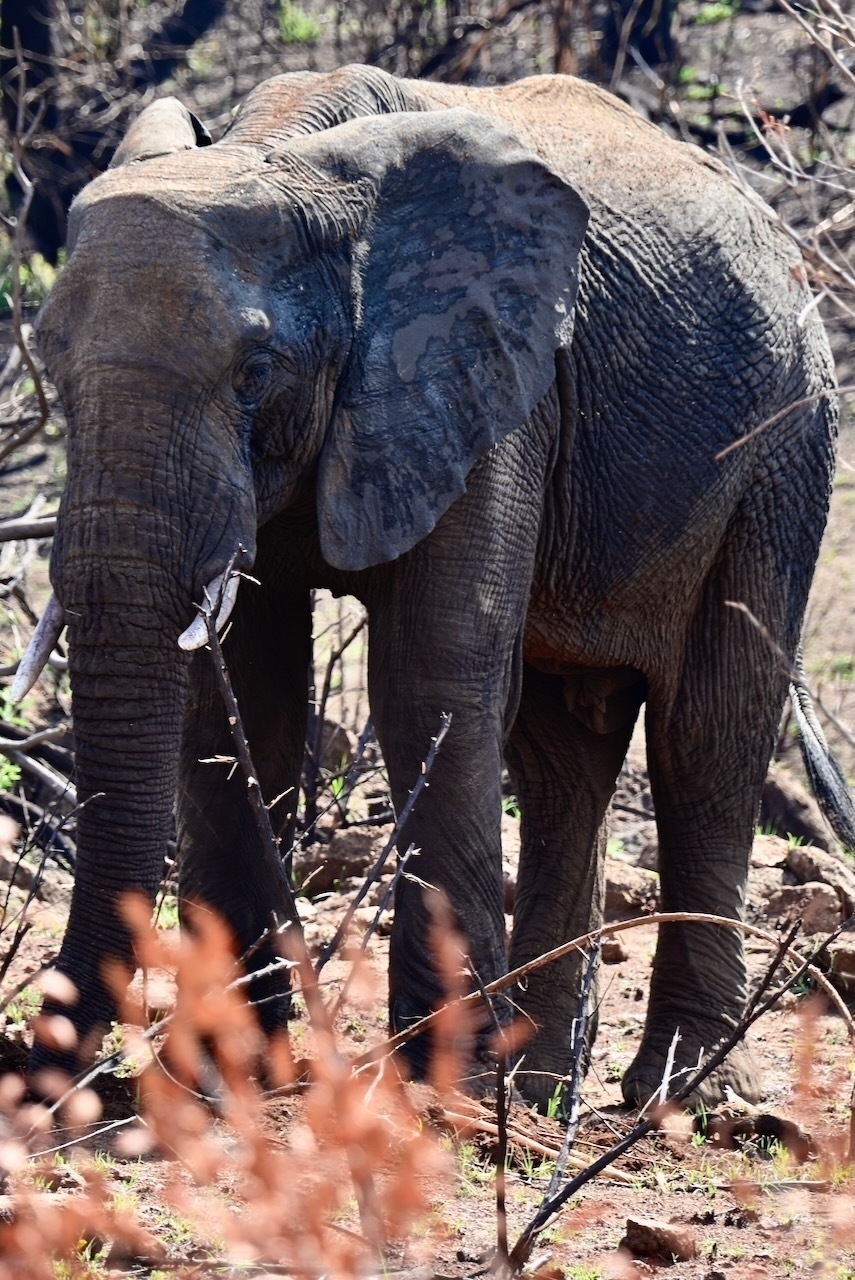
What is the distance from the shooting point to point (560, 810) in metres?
5.83

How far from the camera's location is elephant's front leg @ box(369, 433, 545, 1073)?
4.62 m

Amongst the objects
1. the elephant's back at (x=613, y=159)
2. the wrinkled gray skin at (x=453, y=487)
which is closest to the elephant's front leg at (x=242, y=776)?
the wrinkled gray skin at (x=453, y=487)

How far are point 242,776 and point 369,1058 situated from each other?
1.85 meters

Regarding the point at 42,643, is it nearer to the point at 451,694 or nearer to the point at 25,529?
the point at 451,694

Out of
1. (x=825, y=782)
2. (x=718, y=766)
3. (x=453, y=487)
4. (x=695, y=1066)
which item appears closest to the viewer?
(x=453, y=487)

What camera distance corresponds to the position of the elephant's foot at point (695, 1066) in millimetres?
5372

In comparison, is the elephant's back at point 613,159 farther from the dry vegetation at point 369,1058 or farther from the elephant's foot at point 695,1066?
the elephant's foot at point 695,1066

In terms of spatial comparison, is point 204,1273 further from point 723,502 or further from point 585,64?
point 585,64

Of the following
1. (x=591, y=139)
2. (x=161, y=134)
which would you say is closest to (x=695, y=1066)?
(x=591, y=139)

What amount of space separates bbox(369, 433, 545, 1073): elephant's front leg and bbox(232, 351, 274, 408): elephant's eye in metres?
0.55

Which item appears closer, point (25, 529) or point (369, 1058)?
point (369, 1058)

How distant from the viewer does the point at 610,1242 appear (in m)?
4.01

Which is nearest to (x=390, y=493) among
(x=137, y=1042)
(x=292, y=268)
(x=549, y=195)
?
(x=292, y=268)

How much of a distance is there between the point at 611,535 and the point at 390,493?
0.90 meters
